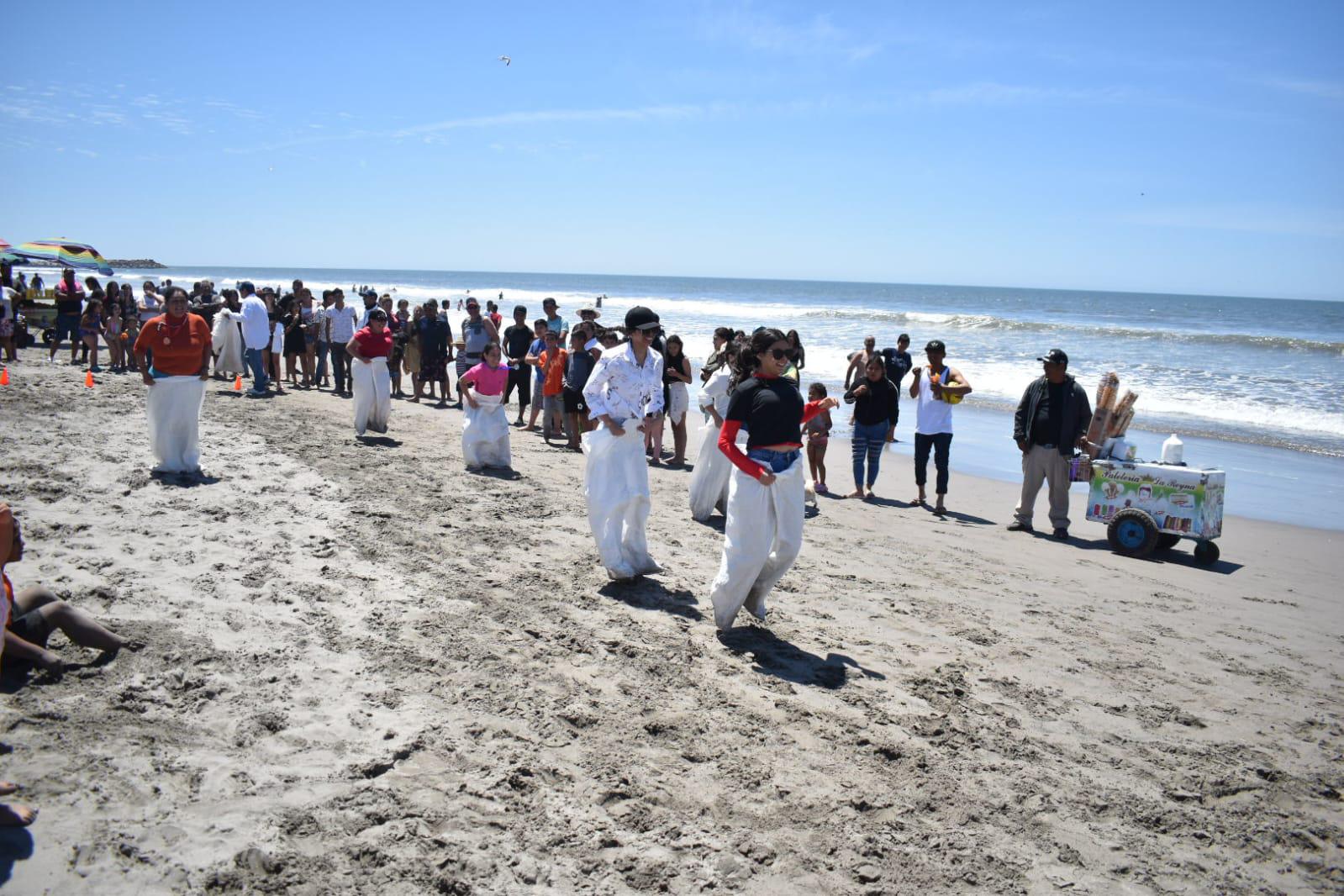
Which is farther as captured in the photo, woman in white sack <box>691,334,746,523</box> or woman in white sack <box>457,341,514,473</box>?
woman in white sack <box>457,341,514,473</box>

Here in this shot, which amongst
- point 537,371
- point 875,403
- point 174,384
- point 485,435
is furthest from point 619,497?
point 537,371

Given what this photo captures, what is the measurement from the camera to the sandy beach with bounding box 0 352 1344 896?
3.35m

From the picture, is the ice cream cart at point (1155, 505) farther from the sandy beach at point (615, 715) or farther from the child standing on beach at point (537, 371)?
the child standing on beach at point (537, 371)

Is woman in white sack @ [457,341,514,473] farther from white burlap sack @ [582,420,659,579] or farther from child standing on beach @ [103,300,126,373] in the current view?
child standing on beach @ [103,300,126,373]

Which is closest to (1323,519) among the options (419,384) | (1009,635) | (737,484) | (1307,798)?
(1009,635)

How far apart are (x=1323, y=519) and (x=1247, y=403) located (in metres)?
11.4

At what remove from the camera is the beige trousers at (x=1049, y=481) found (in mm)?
9102

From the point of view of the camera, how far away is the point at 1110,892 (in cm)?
345

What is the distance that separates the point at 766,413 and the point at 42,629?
376cm

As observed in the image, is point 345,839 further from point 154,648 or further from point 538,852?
point 154,648

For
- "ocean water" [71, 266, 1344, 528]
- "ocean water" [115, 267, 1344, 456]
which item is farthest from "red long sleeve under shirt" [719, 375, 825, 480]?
"ocean water" [115, 267, 1344, 456]

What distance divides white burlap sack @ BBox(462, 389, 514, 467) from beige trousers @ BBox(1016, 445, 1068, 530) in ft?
18.4

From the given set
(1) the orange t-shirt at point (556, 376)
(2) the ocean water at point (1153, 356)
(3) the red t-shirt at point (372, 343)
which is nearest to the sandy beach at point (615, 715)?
(3) the red t-shirt at point (372, 343)

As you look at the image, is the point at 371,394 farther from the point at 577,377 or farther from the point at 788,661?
the point at 788,661
